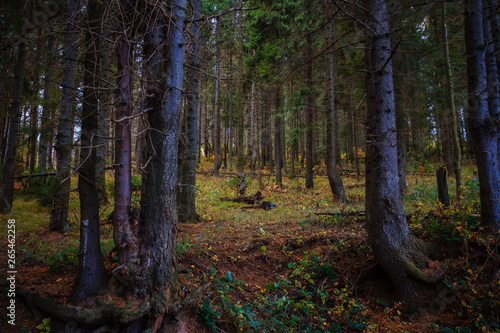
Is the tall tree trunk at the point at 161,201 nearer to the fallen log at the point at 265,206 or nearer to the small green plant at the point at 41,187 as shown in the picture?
the small green plant at the point at 41,187

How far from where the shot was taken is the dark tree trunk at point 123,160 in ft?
9.59

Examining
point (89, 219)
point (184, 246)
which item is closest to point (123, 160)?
point (89, 219)

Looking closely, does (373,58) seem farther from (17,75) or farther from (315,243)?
(17,75)

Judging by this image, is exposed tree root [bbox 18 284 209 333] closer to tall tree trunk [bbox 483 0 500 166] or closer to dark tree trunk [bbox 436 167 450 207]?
dark tree trunk [bbox 436 167 450 207]

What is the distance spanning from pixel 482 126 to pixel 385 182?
2284mm

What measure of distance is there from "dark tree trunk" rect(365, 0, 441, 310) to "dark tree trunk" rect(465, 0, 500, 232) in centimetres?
151

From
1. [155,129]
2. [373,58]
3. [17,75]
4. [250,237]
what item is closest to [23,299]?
[155,129]

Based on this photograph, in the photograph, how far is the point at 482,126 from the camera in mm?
4594

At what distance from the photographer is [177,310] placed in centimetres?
302

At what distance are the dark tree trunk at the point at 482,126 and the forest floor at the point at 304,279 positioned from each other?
38 cm

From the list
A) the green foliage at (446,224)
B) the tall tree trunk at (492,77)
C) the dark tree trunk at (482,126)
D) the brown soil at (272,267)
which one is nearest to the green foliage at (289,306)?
the brown soil at (272,267)

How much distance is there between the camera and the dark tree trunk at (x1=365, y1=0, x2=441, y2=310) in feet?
13.3

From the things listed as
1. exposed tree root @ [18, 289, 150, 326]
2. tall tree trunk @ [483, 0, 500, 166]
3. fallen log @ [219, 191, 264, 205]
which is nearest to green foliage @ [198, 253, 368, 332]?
exposed tree root @ [18, 289, 150, 326]

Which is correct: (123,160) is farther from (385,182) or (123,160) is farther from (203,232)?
(203,232)
